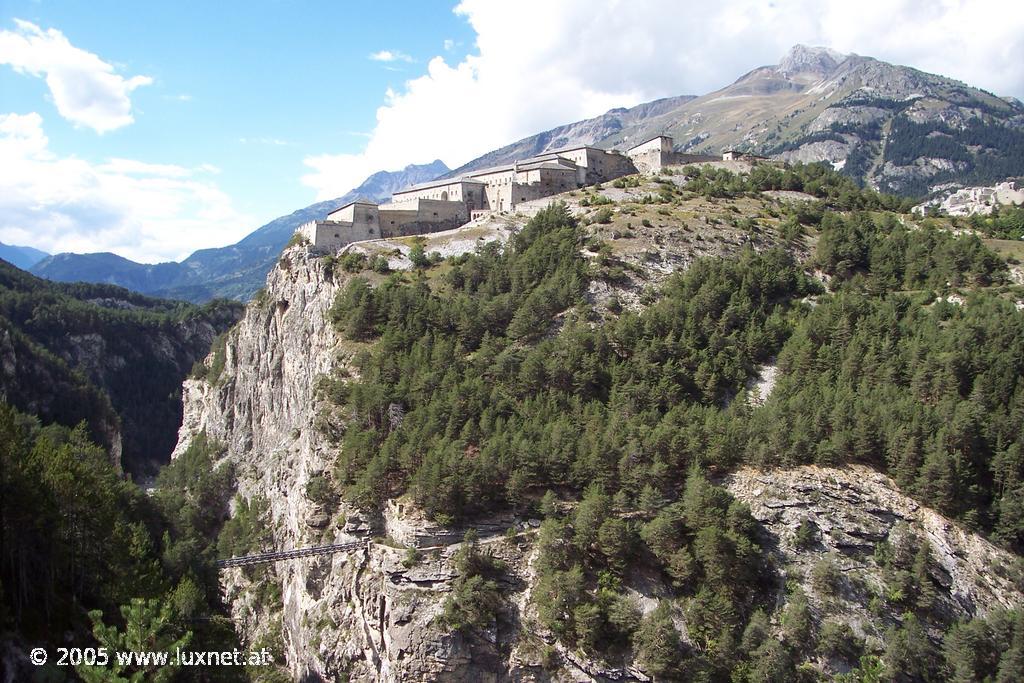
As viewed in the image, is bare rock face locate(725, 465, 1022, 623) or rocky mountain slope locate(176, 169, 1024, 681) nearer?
rocky mountain slope locate(176, 169, 1024, 681)

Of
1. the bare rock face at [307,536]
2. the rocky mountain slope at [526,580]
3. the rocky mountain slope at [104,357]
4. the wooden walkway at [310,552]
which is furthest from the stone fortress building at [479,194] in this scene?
the rocky mountain slope at [104,357]

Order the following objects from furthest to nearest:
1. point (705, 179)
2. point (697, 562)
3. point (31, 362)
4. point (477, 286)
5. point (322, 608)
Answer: point (31, 362) < point (705, 179) < point (477, 286) < point (322, 608) < point (697, 562)

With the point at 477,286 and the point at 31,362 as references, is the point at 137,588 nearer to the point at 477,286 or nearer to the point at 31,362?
the point at 477,286

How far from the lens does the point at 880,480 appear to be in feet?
148

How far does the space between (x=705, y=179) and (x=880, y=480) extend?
61.5 m

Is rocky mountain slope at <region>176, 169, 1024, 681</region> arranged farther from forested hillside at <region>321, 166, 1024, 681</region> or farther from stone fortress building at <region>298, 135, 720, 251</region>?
stone fortress building at <region>298, 135, 720, 251</region>

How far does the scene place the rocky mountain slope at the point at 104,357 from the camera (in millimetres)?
115250

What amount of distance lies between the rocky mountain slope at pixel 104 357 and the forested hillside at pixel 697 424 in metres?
77.4

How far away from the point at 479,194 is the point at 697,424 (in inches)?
2276

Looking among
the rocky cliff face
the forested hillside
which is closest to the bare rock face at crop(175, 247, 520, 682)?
the rocky cliff face

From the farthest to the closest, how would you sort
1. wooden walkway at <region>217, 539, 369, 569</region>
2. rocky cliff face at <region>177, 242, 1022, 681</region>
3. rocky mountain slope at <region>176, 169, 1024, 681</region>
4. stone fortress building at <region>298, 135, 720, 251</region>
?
stone fortress building at <region>298, 135, 720, 251</region>
wooden walkway at <region>217, 539, 369, 569</region>
rocky cliff face at <region>177, 242, 1022, 681</region>
rocky mountain slope at <region>176, 169, 1024, 681</region>

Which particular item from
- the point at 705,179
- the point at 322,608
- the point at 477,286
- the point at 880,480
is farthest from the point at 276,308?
the point at 880,480

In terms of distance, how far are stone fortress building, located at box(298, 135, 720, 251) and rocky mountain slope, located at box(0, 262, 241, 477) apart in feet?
189

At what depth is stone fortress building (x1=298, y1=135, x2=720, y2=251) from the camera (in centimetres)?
8606
